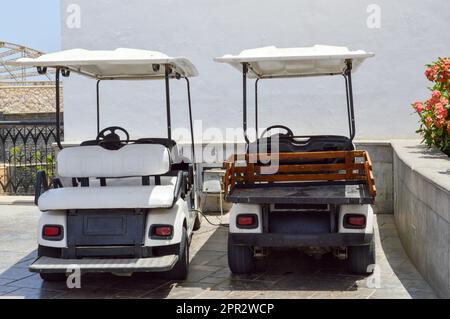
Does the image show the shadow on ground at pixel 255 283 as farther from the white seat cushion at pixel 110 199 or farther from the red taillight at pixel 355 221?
the white seat cushion at pixel 110 199

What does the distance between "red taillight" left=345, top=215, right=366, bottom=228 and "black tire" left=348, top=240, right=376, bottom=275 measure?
0.29 m

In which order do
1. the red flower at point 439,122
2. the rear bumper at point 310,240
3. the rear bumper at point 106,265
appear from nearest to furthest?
the rear bumper at point 106,265 < the rear bumper at point 310,240 < the red flower at point 439,122

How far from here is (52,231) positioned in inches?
203

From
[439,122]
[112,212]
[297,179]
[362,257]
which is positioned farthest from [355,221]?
[439,122]

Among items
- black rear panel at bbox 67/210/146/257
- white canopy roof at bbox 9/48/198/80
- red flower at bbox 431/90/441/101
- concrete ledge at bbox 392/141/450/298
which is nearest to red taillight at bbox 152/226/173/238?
black rear panel at bbox 67/210/146/257

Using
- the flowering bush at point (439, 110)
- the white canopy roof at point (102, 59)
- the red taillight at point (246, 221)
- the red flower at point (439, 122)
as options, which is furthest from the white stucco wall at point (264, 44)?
the red taillight at point (246, 221)

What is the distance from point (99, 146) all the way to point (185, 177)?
101cm

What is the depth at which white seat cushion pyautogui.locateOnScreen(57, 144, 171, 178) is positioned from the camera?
213 inches

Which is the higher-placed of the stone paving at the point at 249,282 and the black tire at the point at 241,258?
the black tire at the point at 241,258

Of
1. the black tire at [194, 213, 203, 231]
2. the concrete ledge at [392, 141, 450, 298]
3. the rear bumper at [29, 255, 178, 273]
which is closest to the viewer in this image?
the concrete ledge at [392, 141, 450, 298]

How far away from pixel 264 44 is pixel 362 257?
4.65m

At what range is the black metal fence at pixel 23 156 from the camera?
10930 millimetres

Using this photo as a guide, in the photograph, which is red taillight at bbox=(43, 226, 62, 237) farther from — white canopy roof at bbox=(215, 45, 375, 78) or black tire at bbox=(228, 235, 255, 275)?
white canopy roof at bbox=(215, 45, 375, 78)

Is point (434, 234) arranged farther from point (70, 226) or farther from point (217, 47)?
point (217, 47)
